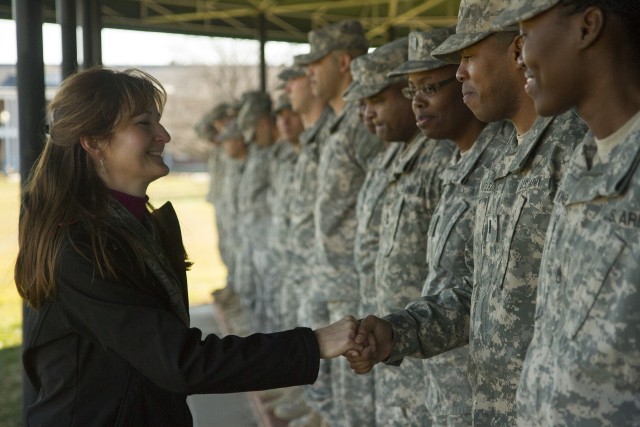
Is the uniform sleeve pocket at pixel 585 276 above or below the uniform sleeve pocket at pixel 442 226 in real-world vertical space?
above

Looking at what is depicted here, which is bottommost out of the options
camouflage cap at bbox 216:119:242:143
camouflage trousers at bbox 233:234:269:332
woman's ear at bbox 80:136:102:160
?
camouflage trousers at bbox 233:234:269:332

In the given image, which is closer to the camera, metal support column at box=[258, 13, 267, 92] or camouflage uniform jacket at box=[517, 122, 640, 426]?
camouflage uniform jacket at box=[517, 122, 640, 426]

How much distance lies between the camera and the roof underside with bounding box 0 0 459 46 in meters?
11.4

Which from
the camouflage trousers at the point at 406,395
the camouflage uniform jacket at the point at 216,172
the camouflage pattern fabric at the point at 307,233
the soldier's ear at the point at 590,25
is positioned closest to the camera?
the soldier's ear at the point at 590,25

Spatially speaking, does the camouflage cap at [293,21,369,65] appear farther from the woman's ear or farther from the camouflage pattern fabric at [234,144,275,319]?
the woman's ear

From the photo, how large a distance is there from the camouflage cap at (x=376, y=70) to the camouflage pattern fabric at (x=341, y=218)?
58 cm

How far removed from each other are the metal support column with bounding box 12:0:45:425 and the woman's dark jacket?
1.54 m

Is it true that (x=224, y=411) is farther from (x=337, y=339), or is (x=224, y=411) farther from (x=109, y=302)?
(x=109, y=302)

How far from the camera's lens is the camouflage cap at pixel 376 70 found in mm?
4605

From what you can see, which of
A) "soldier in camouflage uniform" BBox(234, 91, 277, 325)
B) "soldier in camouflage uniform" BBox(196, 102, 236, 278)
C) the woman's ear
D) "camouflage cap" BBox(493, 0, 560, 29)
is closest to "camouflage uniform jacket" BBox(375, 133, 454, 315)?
the woman's ear

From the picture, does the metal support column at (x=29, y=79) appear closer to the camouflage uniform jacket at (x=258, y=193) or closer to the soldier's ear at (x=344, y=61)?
the soldier's ear at (x=344, y=61)

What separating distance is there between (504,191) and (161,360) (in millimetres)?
1145

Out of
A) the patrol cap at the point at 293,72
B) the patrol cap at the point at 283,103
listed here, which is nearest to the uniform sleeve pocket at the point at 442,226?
the patrol cap at the point at 293,72

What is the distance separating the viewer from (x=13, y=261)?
2883 millimetres
